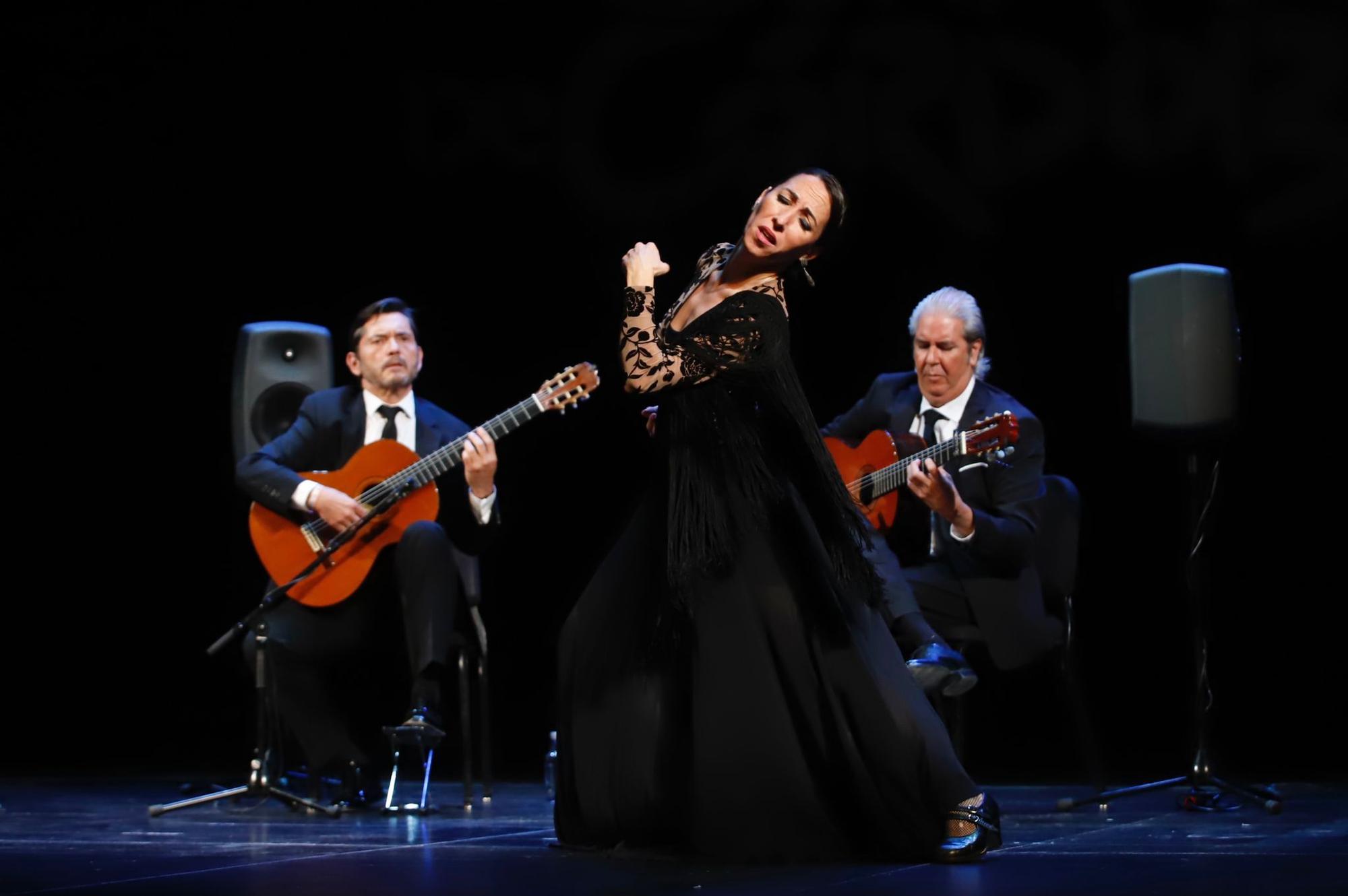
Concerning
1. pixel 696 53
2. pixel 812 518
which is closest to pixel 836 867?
pixel 812 518

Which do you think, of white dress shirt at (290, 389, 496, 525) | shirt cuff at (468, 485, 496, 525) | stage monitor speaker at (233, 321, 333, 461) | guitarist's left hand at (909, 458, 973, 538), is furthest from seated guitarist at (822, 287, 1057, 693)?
stage monitor speaker at (233, 321, 333, 461)

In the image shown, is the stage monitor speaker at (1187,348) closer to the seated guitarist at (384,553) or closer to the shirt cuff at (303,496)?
the seated guitarist at (384,553)

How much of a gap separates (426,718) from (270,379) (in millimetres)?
1340

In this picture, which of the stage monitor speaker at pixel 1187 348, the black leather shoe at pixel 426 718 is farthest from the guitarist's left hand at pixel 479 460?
the stage monitor speaker at pixel 1187 348

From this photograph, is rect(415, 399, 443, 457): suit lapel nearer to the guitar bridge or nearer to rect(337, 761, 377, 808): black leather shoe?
the guitar bridge

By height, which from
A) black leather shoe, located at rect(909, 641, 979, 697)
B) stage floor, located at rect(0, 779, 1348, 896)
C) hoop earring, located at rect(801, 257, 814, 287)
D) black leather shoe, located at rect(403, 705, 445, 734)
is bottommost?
stage floor, located at rect(0, 779, 1348, 896)

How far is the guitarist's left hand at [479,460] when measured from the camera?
4324 millimetres

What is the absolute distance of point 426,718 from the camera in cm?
402

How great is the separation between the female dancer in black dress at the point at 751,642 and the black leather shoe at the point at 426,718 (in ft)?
3.53

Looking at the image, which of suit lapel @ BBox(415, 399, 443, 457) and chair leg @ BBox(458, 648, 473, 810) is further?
suit lapel @ BBox(415, 399, 443, 457)

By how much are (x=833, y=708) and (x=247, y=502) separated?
3.89m

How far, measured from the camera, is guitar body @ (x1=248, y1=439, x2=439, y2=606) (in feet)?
14.2

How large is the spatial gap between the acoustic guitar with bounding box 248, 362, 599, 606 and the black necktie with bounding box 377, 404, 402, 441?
4.5 inches

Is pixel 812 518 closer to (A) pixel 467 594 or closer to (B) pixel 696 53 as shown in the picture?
(A) pixel 467 594
